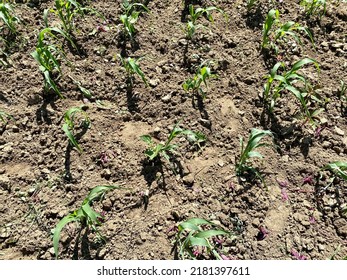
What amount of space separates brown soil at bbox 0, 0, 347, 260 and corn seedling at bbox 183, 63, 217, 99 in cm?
6

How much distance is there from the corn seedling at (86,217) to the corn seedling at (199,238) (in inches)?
18.6

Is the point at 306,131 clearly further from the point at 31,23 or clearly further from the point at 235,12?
the point at 31,23

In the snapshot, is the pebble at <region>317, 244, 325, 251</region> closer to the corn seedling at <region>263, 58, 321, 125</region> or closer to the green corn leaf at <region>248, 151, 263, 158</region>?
the green corn leaf at <region>248, 151, 263, 158</region>

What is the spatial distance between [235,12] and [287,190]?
1.68 m

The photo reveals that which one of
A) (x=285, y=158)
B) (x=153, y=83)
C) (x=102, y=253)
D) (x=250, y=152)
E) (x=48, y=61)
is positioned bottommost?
(x=102, y=253)

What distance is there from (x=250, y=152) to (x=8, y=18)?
226 centimetres

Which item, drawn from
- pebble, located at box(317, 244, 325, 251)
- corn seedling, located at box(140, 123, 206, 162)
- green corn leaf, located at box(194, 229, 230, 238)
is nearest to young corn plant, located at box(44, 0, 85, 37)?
corn seedling, located at box(140, 123, 206, 162)

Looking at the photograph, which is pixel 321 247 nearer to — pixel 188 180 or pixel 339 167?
pixel 339 167

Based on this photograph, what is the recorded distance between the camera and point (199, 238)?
1.96 m

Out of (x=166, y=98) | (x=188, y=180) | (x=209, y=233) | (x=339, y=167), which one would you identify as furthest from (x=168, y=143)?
(x=339, y=167)

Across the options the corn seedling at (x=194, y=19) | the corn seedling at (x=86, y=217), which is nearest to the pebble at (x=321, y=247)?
the corn seedling at (x=86, y=217)

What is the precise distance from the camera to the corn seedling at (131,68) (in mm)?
2633

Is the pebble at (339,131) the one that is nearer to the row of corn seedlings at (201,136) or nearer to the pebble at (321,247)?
the row of corn seedlings at (201,136)

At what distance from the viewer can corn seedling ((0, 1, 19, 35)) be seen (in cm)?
293
